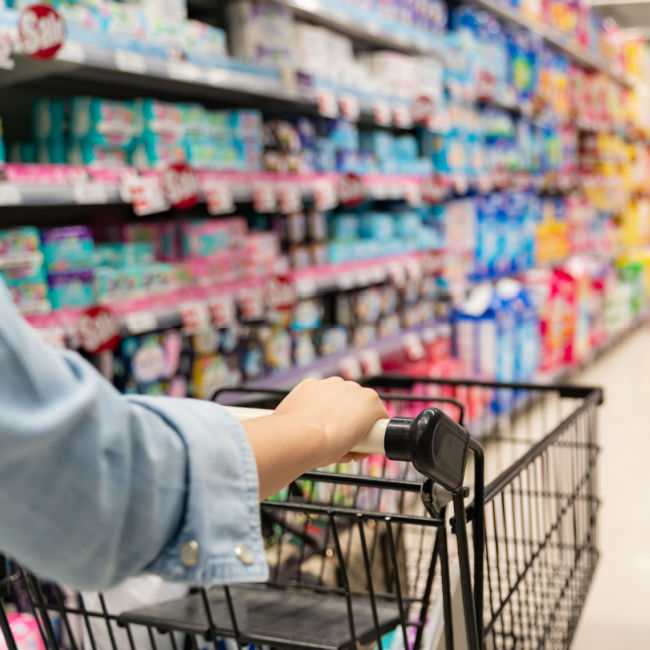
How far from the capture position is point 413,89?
12.4 ft

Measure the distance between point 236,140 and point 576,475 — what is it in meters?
1.56

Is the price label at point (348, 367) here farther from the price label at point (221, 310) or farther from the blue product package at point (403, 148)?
the blue product package at point (403, 148)

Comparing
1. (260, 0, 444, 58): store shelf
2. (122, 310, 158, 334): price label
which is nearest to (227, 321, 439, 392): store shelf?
(122, 310, 158, 334): price label

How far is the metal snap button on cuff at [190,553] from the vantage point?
59cm

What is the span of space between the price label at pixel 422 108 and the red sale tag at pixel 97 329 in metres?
1.99

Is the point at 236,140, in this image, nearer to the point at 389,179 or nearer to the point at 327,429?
the point at 389,179

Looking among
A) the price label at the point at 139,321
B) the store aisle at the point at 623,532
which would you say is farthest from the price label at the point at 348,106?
the store aisle at the point at 623,532

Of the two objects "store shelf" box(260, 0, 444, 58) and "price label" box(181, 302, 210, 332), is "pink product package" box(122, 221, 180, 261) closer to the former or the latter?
"price label" box(181, 302, 210, 332)

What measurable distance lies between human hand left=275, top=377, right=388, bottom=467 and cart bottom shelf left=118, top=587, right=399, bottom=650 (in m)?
0.45

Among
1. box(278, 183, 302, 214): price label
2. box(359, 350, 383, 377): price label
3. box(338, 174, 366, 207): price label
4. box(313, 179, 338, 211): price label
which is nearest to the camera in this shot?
box(278, 183, 302, 214): price label

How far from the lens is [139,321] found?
2.25 meters

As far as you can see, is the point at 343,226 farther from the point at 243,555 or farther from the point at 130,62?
the point at 243,555

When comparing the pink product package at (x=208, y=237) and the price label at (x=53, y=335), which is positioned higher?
the pink product package at (x=208, y=237)

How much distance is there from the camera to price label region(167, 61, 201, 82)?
2275mm
